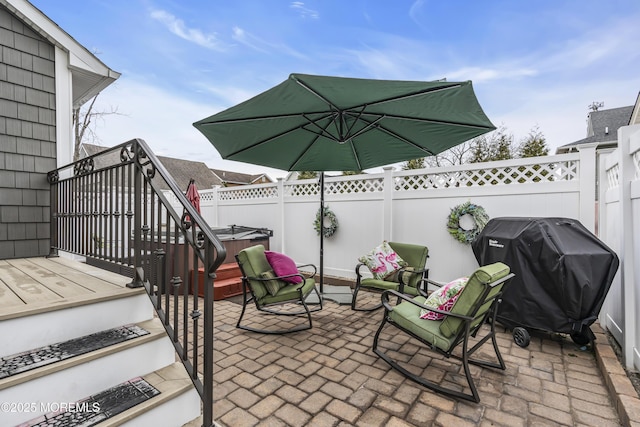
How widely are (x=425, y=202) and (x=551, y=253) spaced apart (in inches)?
81.1

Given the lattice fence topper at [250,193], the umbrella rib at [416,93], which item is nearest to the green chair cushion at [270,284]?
the umbrella rib at [416,93]

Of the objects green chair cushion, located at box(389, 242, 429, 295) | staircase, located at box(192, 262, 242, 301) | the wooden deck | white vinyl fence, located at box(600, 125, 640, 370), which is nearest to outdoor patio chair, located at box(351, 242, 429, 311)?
green chair cushion, located at box(389, 242, 429, 295)

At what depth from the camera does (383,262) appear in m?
4.05

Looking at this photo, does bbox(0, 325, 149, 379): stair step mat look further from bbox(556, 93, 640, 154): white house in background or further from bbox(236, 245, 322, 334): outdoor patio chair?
bbox(556, 93, 640, 154): white house in background

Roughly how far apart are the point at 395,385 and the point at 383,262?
194 centimetres

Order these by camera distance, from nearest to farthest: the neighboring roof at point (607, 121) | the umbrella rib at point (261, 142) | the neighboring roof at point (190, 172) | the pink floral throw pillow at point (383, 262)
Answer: the umbrella rib at point (261, 142)
the pink floral throw pillow at point (383, 262)
the neighboring roof at point (607, 121)
the neighboring roof at point (190, 172)

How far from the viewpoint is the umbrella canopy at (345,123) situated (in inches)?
94.3

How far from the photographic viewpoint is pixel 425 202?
4.71 m

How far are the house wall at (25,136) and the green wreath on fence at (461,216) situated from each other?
16.9 feet

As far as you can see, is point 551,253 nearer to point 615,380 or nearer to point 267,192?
point 615,380

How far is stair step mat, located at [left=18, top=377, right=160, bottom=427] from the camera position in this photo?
1349 millimetres

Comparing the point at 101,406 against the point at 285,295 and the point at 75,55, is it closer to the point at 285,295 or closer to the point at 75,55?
the point at 285,295

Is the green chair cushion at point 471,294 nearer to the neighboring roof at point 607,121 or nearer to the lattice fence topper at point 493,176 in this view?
the lattice fence topper at point 493,176

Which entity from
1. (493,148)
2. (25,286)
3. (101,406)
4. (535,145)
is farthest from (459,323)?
(493,148)
